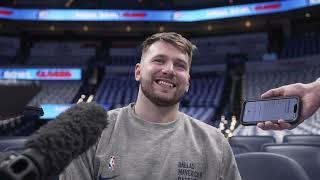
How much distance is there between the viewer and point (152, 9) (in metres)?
24.1

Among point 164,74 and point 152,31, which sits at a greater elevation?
point 152,31

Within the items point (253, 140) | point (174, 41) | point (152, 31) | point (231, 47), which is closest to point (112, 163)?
point (174, 41)

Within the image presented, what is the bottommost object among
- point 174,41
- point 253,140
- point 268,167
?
point 253,140

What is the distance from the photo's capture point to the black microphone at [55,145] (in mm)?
595

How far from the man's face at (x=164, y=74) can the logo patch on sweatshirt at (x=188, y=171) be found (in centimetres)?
34

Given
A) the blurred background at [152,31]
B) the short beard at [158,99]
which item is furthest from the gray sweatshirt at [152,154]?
the blurred background at [152,31]

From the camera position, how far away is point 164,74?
6.97 feet

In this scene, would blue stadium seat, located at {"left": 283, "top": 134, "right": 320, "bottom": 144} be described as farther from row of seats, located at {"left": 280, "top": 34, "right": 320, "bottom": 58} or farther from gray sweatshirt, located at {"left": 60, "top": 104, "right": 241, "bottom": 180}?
row of seats, located at {"left": 280, "top": 34, "right": 320, "bottom": 58}

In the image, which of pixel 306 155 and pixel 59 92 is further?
pixel 59 92

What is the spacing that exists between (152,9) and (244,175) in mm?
22078

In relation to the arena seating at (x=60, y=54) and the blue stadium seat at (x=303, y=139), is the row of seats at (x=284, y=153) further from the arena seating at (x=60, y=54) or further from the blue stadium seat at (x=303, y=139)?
the arena seating at (x=60, y=54)

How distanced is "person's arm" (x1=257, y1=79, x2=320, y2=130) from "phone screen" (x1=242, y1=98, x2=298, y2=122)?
3 cm

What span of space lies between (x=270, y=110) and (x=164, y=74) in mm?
629

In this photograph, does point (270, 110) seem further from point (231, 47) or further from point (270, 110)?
point (231, 47)
